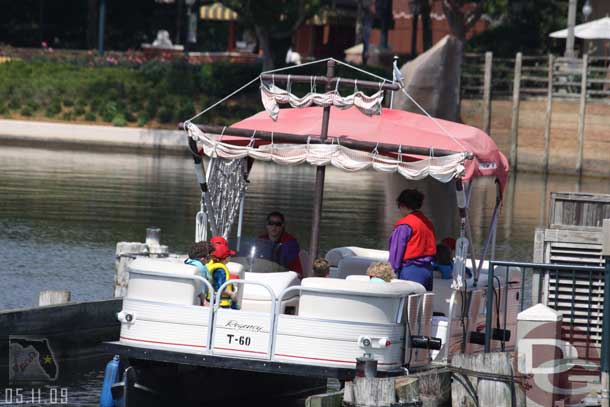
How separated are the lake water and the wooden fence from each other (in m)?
2.43

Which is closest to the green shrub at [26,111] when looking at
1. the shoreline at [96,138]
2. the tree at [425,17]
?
the shoreline at [96,138]

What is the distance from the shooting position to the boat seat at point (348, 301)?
1204 cm

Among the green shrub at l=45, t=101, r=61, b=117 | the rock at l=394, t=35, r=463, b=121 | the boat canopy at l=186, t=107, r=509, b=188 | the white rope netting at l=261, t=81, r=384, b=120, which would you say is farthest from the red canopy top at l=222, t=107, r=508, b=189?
the green shrub at l=45, t=101, r=61, b=117

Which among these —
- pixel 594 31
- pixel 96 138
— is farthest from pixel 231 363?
pixel 594 31

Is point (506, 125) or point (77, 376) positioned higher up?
point (506, 125)

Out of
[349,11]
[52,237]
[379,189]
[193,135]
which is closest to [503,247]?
[52,237]

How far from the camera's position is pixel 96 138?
48.1m

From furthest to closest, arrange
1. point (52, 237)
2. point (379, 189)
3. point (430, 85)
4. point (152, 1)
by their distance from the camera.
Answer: point (152, 1) < point (430, 85) < point (379, 189) < point (52, 237)

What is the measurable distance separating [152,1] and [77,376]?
174 feet

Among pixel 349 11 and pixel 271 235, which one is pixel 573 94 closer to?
pixel 349 11

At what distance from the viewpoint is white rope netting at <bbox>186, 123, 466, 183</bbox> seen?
13273mm

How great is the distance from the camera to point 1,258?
2345 centimetres

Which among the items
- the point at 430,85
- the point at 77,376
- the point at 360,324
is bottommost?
the point at 77,376
